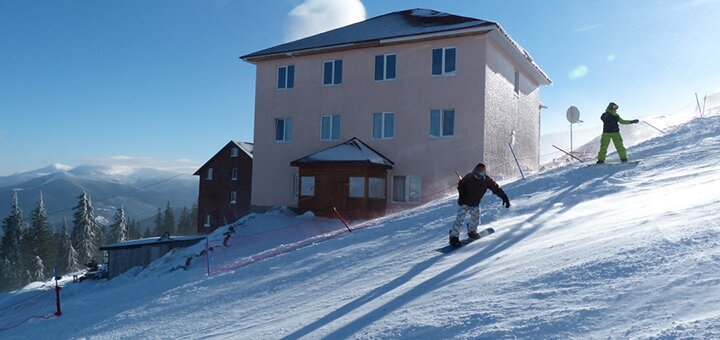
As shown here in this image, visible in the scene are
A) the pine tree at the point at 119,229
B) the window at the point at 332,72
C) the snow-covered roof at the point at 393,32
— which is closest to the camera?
the snow-covered roof at the point at 393,32

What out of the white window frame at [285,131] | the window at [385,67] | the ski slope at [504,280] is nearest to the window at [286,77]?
the white window frame at [285,131]

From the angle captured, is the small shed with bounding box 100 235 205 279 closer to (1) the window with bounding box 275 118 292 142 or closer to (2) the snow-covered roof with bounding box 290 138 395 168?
(1) the window with bounding box 275 118 292 142

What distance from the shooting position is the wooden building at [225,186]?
4294 cm

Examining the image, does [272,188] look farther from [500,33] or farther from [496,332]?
[496,332]

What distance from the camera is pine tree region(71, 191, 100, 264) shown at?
5791 centimetres

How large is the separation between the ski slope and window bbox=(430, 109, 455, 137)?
638cm

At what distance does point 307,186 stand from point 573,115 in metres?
12.0

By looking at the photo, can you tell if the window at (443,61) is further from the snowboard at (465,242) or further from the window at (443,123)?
the snowboard at (465,242)

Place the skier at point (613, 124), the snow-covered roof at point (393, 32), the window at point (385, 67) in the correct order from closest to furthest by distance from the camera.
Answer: the skier at point (613, 124), the snow-covered roof at point (393, 32), the window at point (385, 67)

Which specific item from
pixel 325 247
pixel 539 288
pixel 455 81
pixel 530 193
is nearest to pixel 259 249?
pixel 325 247

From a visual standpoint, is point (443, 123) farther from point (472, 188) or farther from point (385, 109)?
point (472, 188)

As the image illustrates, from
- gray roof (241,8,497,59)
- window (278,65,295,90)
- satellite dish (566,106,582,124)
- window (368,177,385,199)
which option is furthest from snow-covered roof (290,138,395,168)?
satellite dish (566,106,582,124)

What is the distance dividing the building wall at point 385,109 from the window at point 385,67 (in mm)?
215

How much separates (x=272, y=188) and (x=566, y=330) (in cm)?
2117
